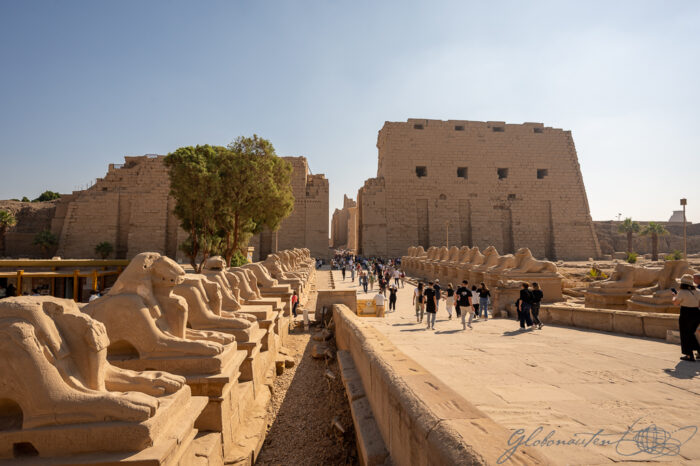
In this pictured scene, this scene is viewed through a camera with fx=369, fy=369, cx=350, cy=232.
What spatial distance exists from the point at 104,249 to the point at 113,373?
2972cm

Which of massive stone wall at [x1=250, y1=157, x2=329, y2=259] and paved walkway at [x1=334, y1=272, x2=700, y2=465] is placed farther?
massive stone wall at [x1=250, y1=157, x2=329, y2=259]

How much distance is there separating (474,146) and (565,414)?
31.4m

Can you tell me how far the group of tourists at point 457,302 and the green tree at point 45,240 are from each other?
99.2 feet

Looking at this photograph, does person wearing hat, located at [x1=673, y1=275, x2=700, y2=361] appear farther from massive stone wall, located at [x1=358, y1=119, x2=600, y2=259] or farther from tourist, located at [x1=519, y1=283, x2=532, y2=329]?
massive stone wall, located at [x1=358, y1=119, x2=600, y2=259]

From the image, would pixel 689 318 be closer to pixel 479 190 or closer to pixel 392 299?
pixel 392 299

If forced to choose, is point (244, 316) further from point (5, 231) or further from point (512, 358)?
point (5, 231)

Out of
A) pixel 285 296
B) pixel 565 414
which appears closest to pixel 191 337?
pixel 565 414

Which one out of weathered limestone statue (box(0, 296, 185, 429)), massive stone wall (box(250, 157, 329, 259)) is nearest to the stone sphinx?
weathered limestone statue (box(0, 296, 185, 429))

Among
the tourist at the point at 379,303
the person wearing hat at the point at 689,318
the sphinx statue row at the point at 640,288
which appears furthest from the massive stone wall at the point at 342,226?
the person wearing hat at the point at 689,318

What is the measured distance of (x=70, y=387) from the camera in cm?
209

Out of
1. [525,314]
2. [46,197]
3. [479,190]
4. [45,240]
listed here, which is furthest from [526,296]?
[46,197]

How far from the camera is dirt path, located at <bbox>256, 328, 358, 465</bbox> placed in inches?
150

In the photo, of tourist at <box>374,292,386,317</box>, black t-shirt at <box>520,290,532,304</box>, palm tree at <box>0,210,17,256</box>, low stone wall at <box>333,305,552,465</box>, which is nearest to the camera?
low stone wall at <box>333,305,552,465</box>

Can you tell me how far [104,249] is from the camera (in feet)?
89.1
